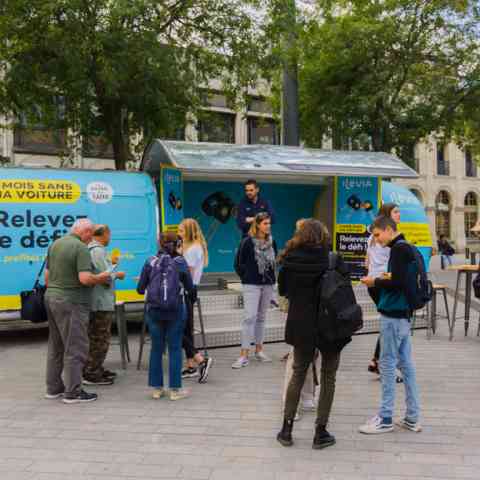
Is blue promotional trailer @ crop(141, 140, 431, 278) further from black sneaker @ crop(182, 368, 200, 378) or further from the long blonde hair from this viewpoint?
black sneaker @ crop(182, 368, 200, 378)

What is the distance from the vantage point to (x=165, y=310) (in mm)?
5305

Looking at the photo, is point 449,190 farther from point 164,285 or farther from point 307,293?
point 307,293

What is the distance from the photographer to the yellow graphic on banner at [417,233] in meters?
11.1

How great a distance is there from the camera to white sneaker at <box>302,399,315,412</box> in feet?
16.6

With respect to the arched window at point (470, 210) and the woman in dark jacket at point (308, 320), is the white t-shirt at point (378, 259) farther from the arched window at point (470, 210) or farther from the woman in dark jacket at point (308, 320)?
the arched window at point (470, 210)

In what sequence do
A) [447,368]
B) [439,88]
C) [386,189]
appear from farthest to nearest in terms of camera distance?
[439,88] < [386,189] < [447,368]

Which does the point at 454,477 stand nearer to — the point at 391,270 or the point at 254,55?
the point at 391,270

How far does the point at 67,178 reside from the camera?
8.59 m

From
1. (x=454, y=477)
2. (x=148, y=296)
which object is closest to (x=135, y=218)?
(x=148, y=296)

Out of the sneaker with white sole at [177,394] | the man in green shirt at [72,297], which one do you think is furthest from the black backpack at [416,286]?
the man in green shirt at [72,297]

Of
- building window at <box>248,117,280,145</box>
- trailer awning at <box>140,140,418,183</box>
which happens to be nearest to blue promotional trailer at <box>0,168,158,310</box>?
trailer awning at <box>140,140,418,183</box>

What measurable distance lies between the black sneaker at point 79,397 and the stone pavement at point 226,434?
0.11 metres

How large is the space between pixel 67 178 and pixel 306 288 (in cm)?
553

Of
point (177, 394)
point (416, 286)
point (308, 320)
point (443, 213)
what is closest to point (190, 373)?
point (177, 394)
